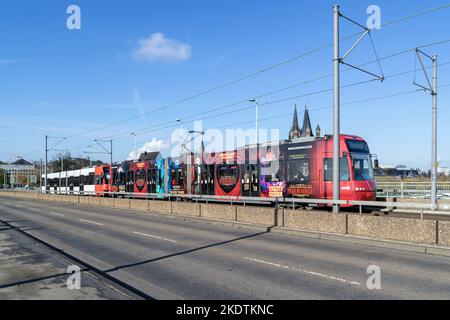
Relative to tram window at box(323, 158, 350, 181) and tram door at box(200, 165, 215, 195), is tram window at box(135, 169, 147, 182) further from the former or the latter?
tram window at box(323, 158, 350, 181)

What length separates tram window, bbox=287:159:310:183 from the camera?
864 inches

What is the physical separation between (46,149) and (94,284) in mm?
53385

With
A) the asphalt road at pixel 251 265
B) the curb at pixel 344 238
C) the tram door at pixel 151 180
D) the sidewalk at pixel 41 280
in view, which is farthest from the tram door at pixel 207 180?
the sidewalk at pixel 41 280

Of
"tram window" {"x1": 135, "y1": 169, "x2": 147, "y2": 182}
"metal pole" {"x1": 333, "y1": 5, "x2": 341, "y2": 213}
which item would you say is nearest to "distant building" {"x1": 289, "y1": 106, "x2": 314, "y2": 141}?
"tram window" {"x1": 135, "y1": 169, "x2": 147, "y2": 182}

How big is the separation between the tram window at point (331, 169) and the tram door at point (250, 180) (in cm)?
493

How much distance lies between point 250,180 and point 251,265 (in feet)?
52.2

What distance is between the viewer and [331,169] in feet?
68.8

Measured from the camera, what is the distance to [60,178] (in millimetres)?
62625

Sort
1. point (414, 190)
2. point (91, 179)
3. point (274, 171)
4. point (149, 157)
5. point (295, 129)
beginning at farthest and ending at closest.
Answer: point (295, 129)
point (149, 157)
point (91, 179)
point (414, 190)
point (274, 171)

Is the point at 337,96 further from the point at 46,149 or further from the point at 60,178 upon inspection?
the point at 60,178

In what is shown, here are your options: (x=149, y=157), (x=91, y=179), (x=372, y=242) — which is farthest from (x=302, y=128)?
(x=372, y=242)

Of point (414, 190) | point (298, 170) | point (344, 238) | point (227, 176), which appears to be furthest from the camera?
point (414, 190)

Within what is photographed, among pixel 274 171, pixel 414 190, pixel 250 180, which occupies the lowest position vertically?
pixel 414 190

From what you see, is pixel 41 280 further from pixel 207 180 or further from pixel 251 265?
pixel 207 180
